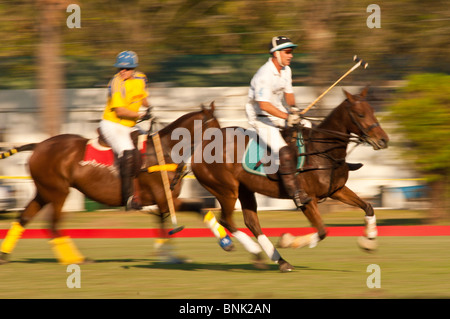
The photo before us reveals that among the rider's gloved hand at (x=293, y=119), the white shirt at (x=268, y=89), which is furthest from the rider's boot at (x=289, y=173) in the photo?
the white shirt at (x=268, y=89)

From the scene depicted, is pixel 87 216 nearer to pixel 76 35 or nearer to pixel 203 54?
pixel 76 35

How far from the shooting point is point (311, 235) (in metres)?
8.48

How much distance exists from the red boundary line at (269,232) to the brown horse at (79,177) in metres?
3.02

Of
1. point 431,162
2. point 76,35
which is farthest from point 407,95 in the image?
point 76,35

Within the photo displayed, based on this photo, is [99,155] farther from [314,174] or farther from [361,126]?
[361,126]

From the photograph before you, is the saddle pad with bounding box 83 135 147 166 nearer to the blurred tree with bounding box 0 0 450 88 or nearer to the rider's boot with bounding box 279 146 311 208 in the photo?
the rider's boot with bounding box 279 146 311 208

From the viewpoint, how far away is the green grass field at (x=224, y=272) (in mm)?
7254

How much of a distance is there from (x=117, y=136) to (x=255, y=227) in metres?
2.01

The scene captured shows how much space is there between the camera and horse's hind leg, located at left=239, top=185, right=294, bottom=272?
8500 mm

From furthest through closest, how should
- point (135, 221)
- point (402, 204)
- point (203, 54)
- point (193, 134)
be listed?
1. point (203, 54)
2. point (402, 204)
3. point (135, 221)
4. point (193, 134)

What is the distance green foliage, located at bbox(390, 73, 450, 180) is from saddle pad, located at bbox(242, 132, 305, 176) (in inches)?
195

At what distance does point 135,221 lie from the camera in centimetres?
1577

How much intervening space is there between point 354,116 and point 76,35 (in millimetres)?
11984

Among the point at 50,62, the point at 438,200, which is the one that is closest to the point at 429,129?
the point at 438,200
